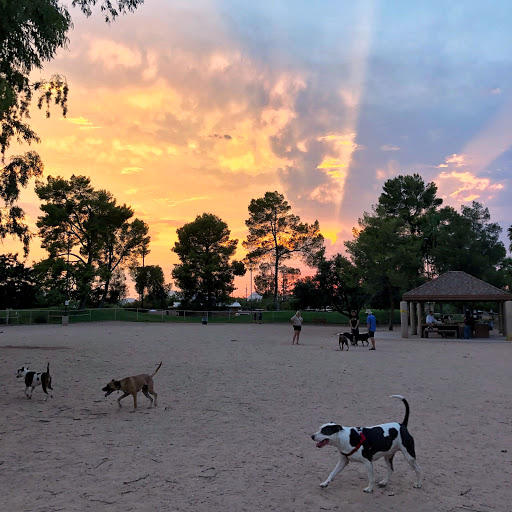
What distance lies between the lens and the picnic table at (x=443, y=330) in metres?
30.5

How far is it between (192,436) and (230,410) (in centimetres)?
184

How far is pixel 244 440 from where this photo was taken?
7.12 metres

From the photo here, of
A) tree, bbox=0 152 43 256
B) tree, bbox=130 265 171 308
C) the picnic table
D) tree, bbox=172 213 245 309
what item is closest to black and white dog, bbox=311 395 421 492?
tree, bbox=0 152 43 256

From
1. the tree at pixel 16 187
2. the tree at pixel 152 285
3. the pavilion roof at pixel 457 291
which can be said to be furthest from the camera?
the tree at pixel 152 285

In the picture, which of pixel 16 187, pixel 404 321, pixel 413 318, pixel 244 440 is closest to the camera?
pixel 244 440

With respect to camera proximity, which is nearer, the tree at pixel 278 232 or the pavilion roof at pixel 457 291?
the pavilion roof at pixel 457 291

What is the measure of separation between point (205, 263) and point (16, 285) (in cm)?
2374

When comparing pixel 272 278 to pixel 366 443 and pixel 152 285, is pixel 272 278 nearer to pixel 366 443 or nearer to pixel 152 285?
pixel 152 285

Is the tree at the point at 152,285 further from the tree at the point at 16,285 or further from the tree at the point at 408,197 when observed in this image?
Result: the tree at the point at 408,197

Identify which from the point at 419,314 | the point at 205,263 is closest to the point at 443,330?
the point at 419,314

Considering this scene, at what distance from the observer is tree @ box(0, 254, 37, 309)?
56.5 meters

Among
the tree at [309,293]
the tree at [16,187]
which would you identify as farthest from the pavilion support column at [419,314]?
the tree at [16,187]

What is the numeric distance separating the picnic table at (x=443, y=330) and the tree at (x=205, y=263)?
32827 millimetres

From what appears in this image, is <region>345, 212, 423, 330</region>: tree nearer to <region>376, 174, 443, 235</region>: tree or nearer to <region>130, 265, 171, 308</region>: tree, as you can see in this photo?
<region>376, 174, 443, 235</region>: tree
